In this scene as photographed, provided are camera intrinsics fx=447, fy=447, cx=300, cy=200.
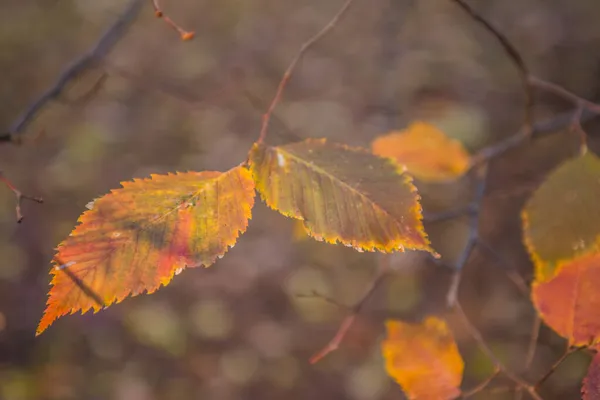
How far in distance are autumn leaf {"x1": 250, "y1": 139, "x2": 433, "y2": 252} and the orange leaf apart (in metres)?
0.19

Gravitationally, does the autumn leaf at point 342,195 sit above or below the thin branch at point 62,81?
above

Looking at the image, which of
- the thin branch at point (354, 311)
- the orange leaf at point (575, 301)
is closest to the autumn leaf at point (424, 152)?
the thin branch at point (354, 311)

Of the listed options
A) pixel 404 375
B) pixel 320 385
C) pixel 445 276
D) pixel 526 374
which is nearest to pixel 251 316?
pixel 320 385

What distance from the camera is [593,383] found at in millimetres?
375

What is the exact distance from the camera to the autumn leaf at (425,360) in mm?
518

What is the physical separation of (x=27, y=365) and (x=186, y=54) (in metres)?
1.13

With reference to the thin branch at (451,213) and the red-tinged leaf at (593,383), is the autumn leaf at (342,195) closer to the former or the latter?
the red-tinged leaf at (593,383)

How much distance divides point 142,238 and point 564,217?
1.36 ft

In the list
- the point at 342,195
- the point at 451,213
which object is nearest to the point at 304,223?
the point at 342,195

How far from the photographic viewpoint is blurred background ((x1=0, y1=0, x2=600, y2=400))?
1303 mm

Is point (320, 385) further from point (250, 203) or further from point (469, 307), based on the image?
point (250, 203)

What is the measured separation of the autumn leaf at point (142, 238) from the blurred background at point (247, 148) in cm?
79

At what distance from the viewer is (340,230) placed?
372mm

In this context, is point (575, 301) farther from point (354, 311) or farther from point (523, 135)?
point (523, 135)
